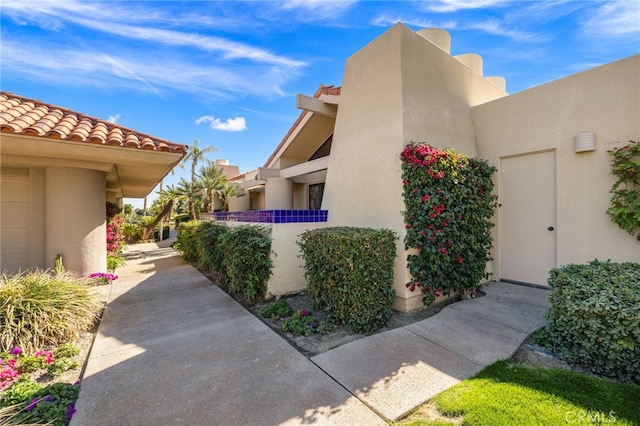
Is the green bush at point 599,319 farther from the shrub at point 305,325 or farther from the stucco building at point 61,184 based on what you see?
the stucco building at point 61,184

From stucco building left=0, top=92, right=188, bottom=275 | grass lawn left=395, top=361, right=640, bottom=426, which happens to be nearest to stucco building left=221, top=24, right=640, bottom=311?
grass lawn left=395, top=361, right=640, bottom=426

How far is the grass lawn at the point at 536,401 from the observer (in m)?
2.68

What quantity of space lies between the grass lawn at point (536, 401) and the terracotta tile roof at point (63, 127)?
7.36 m

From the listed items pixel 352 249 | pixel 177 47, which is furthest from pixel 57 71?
pixel 352 249

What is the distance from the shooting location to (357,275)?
15.9 feet

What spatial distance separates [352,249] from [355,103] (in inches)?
192

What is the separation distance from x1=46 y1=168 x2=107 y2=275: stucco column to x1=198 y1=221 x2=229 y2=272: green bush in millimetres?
3053

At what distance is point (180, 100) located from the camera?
46.2 ft

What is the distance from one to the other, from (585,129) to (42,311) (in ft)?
39.0

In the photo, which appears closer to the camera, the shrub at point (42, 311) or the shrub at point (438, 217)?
the shrub at point (42, 311)

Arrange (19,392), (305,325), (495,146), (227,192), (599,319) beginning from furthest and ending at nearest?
1. (227,192)
2. (495,146)
3. (305,325)
4. (599,319)
5. (19,392)

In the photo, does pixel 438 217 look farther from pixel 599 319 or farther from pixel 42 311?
pixel 42 311

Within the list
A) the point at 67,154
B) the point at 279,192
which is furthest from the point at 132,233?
the point at 67,154

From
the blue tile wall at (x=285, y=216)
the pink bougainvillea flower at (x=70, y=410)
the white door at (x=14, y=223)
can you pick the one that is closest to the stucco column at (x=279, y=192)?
the blue tile wall at (x=285, y=216)
